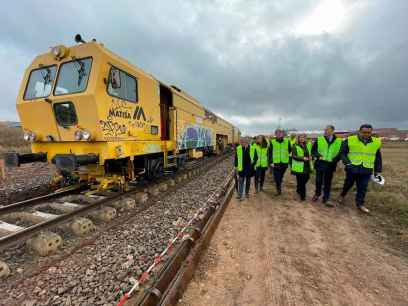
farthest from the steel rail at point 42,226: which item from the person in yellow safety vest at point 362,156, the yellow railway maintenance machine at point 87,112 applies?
the person in yellow safety vest at point 362,156

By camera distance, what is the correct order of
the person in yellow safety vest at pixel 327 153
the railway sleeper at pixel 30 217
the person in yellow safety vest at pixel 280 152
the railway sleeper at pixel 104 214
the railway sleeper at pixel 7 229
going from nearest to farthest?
the railway sleeper at pixel 7 229 → the railway sleeper at pixel 30 217 → the railway sleeper at pixel 104 214 → the person in yellow safety vest at pixel 327 153 → the person in yellow safety vest at pixel 280 152

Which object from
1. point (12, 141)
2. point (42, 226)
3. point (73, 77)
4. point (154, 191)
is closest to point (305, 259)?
point (154, 191)

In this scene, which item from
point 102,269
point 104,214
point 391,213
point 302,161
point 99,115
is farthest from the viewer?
point 302,161

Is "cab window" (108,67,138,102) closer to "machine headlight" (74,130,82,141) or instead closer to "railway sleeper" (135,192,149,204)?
"machine headlight" (74,130,82,141)

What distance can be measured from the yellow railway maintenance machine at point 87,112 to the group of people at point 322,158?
10.3 ft

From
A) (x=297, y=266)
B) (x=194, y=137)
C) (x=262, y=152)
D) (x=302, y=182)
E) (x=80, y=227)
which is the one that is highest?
(x=194, y=137)

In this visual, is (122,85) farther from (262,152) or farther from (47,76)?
(262,152)

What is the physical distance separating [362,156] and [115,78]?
6.34 metres

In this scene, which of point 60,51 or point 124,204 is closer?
point 60,51

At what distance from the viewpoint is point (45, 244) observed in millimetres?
2957

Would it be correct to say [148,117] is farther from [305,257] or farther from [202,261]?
[305,257]

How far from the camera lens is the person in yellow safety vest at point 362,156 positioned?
15.5 feet

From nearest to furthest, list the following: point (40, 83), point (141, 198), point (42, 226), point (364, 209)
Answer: point (42, 226), point (364, 209), point (40, 83), point (141, 198)

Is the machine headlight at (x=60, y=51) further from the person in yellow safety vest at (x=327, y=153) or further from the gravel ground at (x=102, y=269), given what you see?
the person in yellow safety vest at (x=327, y=153)
